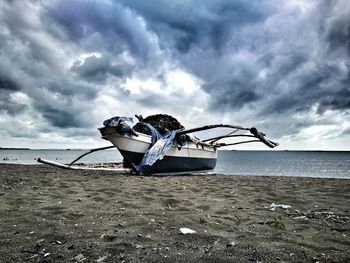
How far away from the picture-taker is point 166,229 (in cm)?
378

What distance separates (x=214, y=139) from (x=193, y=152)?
407 centimetres

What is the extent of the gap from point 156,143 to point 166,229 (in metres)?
9.85

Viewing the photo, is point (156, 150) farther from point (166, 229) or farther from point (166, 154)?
point (166, 229)

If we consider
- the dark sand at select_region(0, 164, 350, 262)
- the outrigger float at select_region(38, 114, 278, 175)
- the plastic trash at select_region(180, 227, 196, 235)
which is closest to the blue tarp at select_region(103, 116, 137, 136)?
the outrigger float at select_region(38, 114, 278, 175)

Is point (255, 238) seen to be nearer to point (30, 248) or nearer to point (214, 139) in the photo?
point (30, 248)

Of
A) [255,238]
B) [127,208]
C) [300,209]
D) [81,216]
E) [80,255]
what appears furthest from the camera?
[300,209]

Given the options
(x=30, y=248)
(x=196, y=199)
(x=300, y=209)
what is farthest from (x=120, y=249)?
(x=300, y=209)

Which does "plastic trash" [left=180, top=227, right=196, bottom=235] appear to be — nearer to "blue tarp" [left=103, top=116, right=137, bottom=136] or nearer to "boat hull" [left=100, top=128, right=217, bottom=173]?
"blue tarp" [left=103, top=116, right=137, bottom=136]

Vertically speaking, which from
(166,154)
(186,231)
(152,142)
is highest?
(152,142)

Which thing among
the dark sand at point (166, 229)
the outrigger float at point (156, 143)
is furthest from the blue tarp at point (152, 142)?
the dark sand at point (166, 229)

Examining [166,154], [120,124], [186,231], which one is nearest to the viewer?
[186,231]

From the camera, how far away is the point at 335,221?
439 cm

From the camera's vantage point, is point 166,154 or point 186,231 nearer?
point 186,231

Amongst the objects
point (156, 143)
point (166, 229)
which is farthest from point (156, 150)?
point (166, 229)
